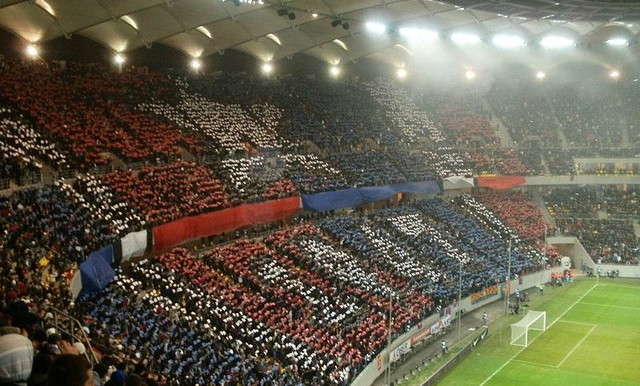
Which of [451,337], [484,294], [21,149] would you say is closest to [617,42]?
[484,294]

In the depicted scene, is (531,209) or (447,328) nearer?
(447,328)

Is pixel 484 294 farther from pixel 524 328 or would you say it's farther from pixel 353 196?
pixel 353 196

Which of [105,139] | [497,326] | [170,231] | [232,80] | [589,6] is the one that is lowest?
[497,326]

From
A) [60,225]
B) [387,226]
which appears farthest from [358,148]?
[60,225]

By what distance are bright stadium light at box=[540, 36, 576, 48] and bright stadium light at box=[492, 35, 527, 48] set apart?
88.2 inches

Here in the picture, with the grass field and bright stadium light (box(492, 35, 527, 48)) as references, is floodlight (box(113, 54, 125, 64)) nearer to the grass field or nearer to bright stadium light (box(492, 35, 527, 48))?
the grass field

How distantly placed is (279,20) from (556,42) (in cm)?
3734

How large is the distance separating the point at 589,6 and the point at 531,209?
20391mm

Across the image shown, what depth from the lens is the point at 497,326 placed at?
161ft

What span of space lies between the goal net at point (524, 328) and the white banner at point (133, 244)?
23.3 meters

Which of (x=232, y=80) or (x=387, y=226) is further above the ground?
(x=232, y=80)

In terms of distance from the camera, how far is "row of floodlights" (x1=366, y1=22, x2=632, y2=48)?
64.0 meters

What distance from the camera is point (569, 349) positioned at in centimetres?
4484

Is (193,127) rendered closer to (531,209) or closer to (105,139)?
(105,139)
